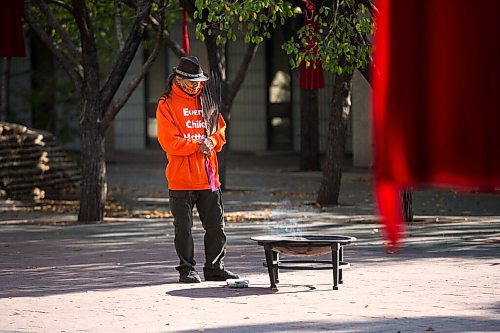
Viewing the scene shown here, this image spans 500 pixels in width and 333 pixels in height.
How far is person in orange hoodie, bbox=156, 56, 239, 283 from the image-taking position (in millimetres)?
Result: 12070

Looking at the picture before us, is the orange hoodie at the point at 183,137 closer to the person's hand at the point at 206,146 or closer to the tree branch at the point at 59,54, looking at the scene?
the person's hand at the point at 206,146

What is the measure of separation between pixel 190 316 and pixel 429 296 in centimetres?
213

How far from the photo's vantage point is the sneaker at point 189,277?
12211 millimetres

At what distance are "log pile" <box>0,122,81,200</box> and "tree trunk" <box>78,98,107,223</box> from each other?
3.39m

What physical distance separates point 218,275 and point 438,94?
738 cm

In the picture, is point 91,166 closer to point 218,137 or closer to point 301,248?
point 218,137

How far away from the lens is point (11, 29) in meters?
16.9

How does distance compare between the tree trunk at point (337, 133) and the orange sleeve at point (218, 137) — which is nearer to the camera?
the orange sleeve at point (218, 137)

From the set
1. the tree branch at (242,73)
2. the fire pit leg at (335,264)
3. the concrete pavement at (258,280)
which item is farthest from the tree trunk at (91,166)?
the fire pit leg at (335,264)

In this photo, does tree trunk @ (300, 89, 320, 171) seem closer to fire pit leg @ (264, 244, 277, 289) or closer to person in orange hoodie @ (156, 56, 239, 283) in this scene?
person in orange hoodie @ (156, 56, 239, 283)

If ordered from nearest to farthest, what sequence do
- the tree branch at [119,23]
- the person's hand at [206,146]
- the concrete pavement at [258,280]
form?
the concrete pavement at [258,280] < the person's hand at [206,146] < the tree branch at [119,23]

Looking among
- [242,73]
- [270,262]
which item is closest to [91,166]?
[242,73]

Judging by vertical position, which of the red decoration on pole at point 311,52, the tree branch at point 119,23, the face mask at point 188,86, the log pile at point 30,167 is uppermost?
the tree branch at point 119,23

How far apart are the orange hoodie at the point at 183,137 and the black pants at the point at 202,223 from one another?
12cm
